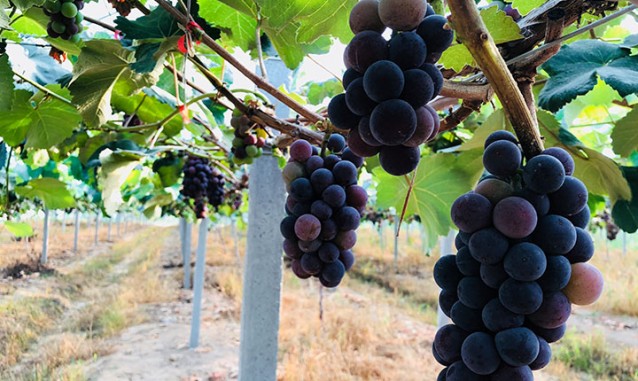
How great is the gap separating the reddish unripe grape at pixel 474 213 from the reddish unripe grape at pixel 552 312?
10 cm

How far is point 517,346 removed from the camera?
42 cm

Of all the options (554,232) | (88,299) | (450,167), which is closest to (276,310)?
(450,167)

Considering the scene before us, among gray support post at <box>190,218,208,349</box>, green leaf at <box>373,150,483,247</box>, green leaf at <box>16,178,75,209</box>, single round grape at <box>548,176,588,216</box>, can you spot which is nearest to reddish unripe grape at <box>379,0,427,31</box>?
single round grape at <box>548,176,588,216</box>

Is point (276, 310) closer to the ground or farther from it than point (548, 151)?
closer to the ground

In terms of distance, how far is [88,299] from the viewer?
670 centimetres

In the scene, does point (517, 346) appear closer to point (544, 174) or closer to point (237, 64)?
point (544, 174)

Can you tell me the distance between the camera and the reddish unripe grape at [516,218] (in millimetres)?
422

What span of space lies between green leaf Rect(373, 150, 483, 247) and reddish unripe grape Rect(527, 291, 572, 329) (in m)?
0.60

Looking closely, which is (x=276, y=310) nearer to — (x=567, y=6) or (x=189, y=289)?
(x=567, y=6)

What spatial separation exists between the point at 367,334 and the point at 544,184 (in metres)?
5.94

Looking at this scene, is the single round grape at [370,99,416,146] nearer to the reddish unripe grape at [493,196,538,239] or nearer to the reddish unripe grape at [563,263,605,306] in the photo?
the reddish unripe grape at [493,196,538,239]

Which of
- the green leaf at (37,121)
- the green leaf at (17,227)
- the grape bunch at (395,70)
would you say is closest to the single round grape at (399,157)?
the grape bunch at (395,70)

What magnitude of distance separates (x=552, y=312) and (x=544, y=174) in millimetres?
138

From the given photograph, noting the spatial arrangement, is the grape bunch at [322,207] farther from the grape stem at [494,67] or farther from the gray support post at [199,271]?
the gray support post at [199,271]
